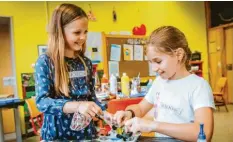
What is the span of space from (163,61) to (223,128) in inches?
153

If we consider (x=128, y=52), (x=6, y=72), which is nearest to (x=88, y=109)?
(x=128, y=52)

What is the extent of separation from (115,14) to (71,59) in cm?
463

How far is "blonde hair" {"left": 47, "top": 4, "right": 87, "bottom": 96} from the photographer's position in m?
1.23

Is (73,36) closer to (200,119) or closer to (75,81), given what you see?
(75,81)

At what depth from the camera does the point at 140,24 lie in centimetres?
607

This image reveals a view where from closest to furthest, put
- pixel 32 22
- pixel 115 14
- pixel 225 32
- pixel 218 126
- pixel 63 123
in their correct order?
pixel 63 123
pixel 218 126
pixel 32 22
pixel 115 14
pixel 225 32

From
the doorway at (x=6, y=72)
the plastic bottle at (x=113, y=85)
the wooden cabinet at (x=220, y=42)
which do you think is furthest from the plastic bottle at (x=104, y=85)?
the wooden cabinet at (x=220, y=42)

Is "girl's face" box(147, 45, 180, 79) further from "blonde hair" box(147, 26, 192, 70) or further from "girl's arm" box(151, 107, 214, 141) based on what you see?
"girl's arm" box(151, 107, 214, 141)

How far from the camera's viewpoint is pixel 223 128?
180 inches

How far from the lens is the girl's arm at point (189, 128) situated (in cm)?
100

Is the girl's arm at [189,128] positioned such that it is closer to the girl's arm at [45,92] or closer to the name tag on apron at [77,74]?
the girl's arm at [45,92]

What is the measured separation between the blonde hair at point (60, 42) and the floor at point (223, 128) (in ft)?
8.52

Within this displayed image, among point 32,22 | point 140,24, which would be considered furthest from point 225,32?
point 32,22

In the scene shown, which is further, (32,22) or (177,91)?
(32,22)
